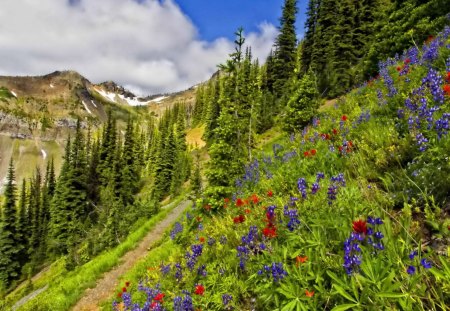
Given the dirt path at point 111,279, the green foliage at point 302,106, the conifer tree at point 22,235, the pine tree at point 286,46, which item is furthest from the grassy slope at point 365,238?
the conifer tree at point 22,235

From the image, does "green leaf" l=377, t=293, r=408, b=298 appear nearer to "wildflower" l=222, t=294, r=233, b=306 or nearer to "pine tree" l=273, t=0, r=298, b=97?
"wildflower" l=222, t=294, r=233, b=306

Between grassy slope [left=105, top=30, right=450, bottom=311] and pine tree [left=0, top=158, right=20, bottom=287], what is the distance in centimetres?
6051

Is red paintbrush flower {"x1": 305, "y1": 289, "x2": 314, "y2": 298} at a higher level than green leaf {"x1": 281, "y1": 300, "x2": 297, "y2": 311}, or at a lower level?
higher

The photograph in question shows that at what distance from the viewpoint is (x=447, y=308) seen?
8.16ft

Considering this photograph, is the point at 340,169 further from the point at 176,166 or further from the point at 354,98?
the point at 176,166

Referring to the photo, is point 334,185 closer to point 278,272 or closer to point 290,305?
point 278,272

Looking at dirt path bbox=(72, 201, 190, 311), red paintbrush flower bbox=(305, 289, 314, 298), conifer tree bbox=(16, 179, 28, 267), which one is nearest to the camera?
red paintbrush flower bbox=(305, 289, 314, 298)

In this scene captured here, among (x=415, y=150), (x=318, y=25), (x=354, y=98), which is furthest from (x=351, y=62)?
(x=415, y=150)

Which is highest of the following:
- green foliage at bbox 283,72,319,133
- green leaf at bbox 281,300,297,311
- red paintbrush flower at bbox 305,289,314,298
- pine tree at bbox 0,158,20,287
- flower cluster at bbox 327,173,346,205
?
green foliage at bbox 283,72,319,133

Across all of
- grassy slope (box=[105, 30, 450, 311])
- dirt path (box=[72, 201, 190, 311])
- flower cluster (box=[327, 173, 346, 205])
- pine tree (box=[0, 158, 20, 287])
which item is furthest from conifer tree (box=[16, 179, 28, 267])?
flower cluster (box=[327, 173, 346, 205])

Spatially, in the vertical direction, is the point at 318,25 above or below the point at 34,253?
above

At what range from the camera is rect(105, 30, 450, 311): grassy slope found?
2.66 m

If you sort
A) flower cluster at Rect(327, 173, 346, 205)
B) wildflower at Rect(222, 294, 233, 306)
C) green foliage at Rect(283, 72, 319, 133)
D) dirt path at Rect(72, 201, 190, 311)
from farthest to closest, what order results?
1. green foliage at Rect(283, 72, 319, 133)
2. dirt path at Rect(72, 201, 190, 311)
3. wildflower at Rect(222, 294, 233, 306)
4. flower cluster at Rect(327, 173, 346, 205)

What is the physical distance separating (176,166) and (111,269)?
1685 inches
